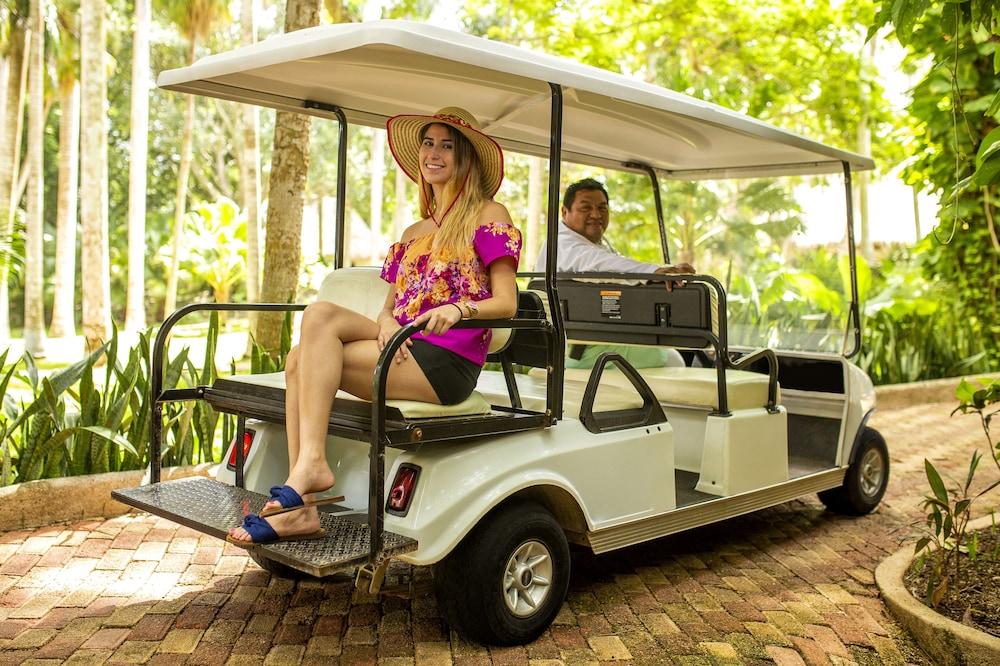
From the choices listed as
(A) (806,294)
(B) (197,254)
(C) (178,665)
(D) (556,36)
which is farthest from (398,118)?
(B) (197,254)

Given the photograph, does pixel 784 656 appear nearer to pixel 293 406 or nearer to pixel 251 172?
pixel 293 406

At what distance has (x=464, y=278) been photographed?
3461 millimetres

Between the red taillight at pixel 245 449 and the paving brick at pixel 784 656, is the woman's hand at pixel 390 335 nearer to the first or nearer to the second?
the red taillight at pixel 245 449

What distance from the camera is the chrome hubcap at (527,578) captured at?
10.7 feet

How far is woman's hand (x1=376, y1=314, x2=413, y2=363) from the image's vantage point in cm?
323

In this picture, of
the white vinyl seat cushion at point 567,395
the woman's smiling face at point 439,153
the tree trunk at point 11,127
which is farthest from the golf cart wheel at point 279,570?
the tree trunk at point 11,127

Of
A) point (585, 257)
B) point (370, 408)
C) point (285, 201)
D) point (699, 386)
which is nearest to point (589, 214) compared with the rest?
point (585, 257)

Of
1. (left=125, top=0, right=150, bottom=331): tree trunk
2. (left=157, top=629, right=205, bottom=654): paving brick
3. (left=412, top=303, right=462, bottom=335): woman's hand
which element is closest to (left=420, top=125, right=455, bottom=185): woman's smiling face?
(left=412, top=303, right=462, bottom=335): woman's hand

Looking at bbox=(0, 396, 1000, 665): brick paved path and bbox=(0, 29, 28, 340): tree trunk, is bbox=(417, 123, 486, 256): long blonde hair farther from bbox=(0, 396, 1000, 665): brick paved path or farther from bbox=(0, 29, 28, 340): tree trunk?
bbox=(0, 29, 28, 340): tree trunk

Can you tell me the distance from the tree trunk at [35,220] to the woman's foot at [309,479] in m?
14.0

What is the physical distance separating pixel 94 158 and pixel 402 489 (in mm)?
11273

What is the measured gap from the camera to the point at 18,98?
19125 millimetres

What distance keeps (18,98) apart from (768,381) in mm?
18760

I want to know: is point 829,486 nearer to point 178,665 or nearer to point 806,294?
point 806,294
